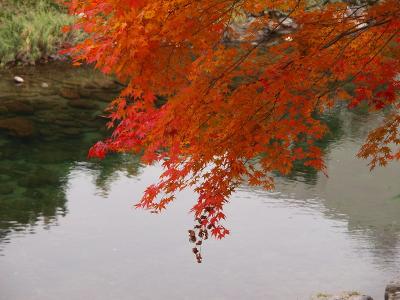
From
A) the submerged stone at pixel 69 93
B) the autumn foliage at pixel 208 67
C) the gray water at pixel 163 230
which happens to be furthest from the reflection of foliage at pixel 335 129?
the submerged stone at pixel 69 93

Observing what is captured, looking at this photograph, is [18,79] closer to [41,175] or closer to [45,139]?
[45,139]

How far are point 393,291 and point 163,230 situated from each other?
391cm

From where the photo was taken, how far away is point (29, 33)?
20.4 metres

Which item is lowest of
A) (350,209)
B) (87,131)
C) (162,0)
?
(350,209)

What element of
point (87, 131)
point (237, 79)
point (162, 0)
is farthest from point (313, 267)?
point (237, 79)

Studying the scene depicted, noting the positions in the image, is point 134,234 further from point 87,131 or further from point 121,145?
point 87,131

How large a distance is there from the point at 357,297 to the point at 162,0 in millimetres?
4467

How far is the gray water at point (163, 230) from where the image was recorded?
8.08 metres

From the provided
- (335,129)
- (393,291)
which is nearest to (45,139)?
(335,129)

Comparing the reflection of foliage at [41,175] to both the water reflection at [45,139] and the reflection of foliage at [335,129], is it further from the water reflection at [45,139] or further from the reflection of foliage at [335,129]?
the reflection of foliage at [335,129]

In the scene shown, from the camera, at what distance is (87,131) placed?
14703 millimetres

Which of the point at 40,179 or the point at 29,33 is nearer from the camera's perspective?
the point at 40,179

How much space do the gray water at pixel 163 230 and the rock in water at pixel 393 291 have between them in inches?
15.1

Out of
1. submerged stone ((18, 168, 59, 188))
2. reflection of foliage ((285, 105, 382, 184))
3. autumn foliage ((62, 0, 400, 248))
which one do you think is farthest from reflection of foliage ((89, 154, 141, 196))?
autumn foliage ((62, 0, 400, 248))
